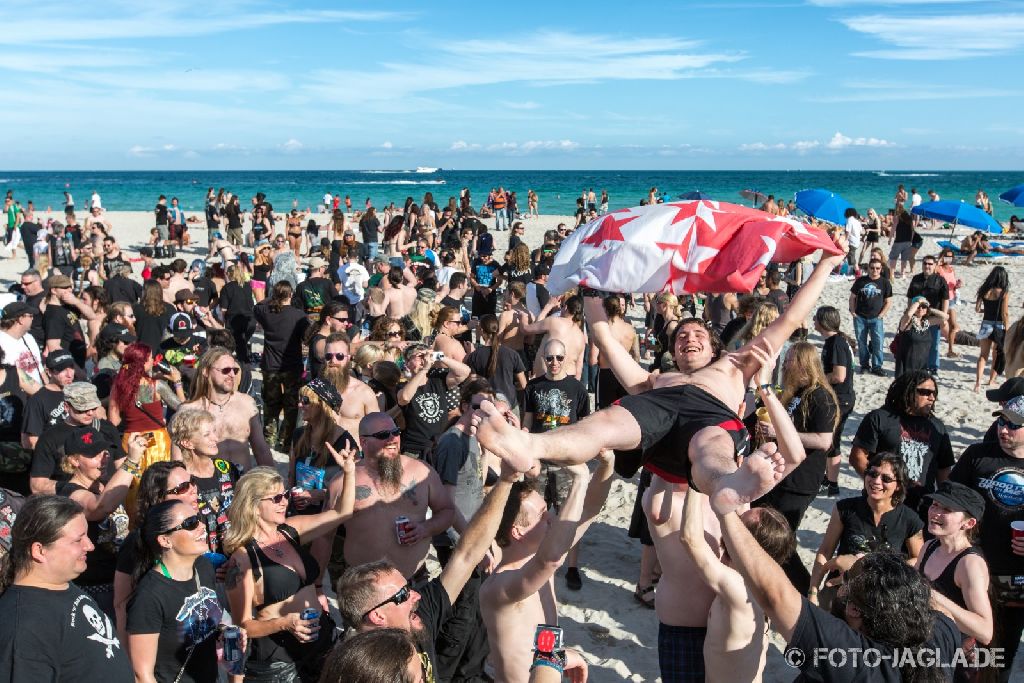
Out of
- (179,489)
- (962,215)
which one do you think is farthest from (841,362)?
(962,215)

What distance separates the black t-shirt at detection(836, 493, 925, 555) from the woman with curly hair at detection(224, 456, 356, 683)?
281 centimetres

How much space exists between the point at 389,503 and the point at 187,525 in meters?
1.23

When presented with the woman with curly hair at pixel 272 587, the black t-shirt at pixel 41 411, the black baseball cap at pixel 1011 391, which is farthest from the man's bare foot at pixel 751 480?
the black t-shirt at pixel 41 411

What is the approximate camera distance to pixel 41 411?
5656mm

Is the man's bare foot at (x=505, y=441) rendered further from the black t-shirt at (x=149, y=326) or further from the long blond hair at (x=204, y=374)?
the black t-shirt at (x=149, y=326)

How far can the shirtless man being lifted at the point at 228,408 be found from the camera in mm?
5500

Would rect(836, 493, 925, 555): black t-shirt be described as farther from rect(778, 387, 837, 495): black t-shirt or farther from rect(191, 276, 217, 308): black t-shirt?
rect(191, 276, 217, 308): black t-shirt

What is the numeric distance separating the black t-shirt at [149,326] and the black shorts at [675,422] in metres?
6.55

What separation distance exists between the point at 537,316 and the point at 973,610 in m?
5.03

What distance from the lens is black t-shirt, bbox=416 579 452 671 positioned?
311 centimetres

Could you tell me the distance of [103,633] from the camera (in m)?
3.06

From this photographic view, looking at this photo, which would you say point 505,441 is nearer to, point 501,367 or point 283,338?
point 501,367

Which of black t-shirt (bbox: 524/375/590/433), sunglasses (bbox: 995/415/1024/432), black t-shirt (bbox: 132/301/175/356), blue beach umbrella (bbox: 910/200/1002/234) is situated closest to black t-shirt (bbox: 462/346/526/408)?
black t-shirt (bbox: 524/375/590/433)

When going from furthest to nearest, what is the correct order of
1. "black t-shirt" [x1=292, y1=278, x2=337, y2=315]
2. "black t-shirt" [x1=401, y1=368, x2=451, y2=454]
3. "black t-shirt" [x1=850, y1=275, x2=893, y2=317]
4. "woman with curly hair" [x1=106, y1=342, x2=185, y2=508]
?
"black t-shirt" [x1=850, y1=275, x2=893, y2=317], "black t-shirt" [x1=292, y1=278, x2=337, y2=315], "black t-shirt" [x1=401, y1=368, x2=451, y2=454], "woman with curly hair" [x1=106, y1=342, x2=185, y2=508]
